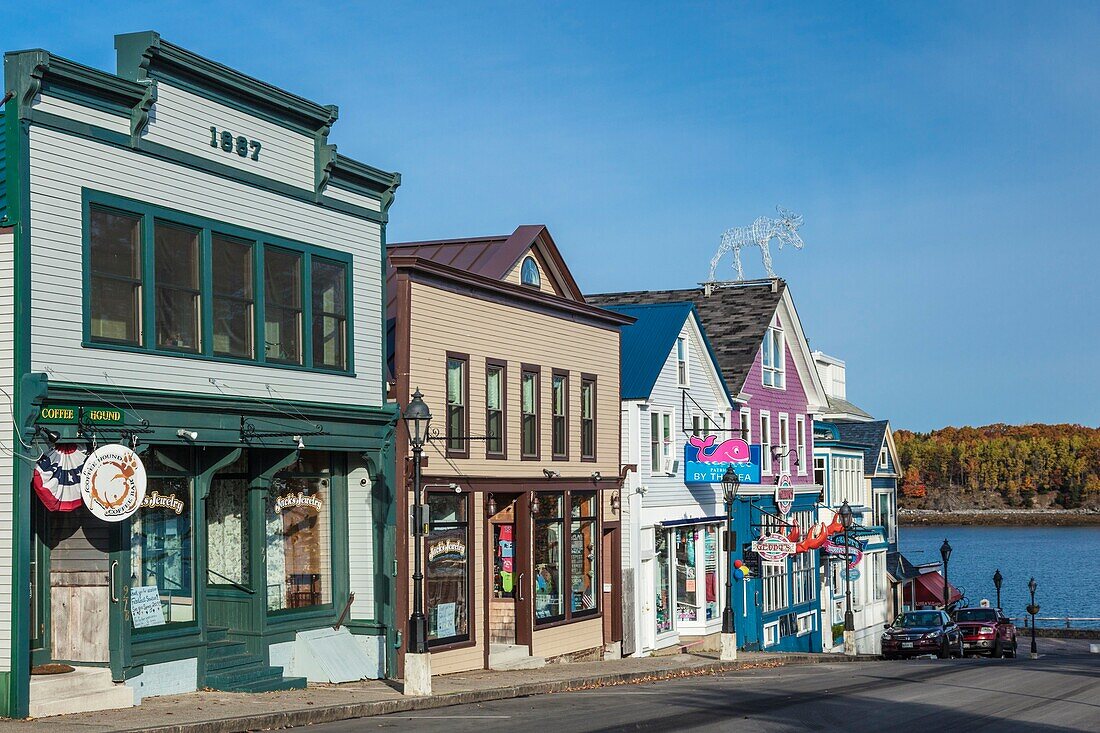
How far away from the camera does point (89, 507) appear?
18.0m

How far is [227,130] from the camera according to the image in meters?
21.8

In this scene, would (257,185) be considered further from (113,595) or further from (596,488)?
(596,488)

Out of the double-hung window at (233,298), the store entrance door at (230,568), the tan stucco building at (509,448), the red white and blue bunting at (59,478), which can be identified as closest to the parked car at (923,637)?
the tan stucco building at (509,448)

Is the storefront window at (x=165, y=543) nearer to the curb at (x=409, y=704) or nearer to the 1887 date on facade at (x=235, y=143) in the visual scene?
the curb at (x=409, y=704)

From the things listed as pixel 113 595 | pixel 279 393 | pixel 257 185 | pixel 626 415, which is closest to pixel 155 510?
pixel 113 595

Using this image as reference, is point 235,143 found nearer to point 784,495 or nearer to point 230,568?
point 230,568

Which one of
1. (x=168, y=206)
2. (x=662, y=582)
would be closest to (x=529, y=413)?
(x=662, y=582)

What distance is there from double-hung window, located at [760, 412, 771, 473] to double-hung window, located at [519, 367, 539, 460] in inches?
695

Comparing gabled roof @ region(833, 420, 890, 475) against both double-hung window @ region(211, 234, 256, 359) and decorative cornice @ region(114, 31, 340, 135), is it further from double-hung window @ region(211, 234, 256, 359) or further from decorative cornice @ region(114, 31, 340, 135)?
double-hung window @ region(211, 234, 256, 359)

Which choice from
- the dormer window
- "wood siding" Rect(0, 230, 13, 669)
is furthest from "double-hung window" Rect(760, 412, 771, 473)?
"wood siding" Rect(0, 230, 13, 669)

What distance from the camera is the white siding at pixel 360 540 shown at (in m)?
24.9

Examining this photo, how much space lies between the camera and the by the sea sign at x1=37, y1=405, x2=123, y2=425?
17.9m

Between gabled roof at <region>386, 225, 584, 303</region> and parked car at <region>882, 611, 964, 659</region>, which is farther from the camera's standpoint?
parked car at <region>882, 611, 964, 659</region>

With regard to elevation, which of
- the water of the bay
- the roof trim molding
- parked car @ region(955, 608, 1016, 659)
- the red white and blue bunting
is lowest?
the water of the bay
